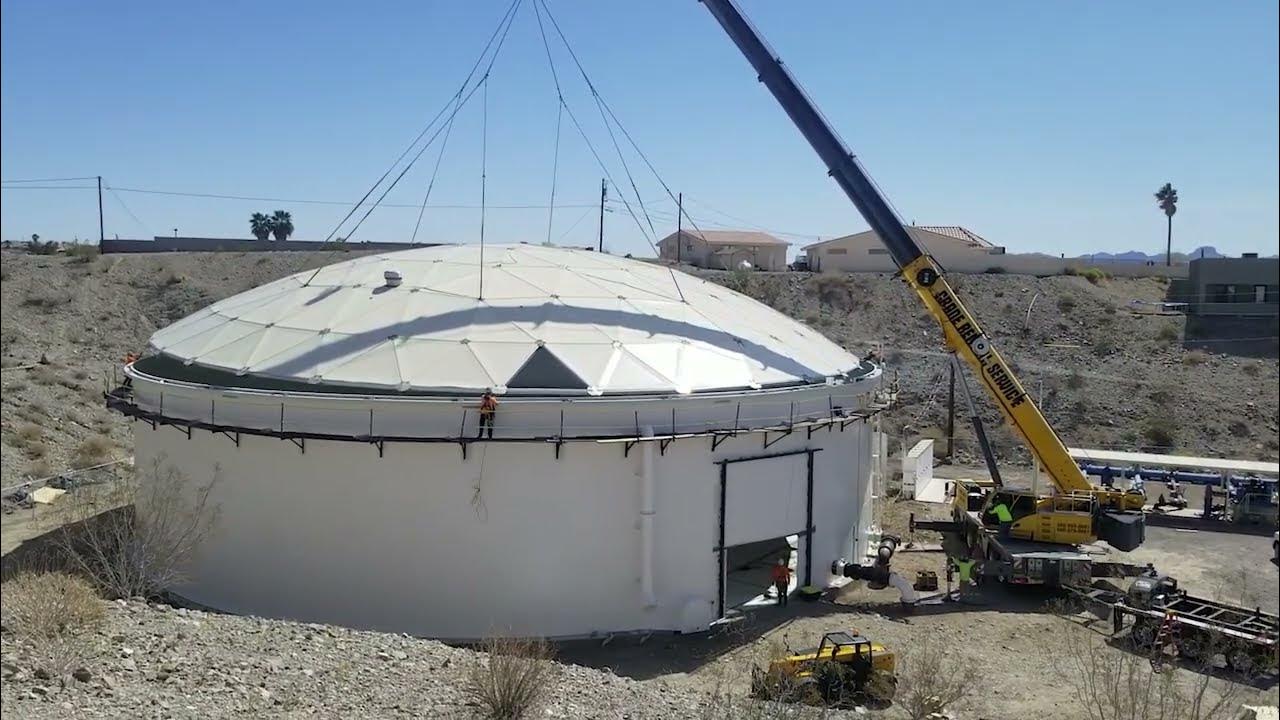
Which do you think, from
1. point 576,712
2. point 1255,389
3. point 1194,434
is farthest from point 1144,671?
point 1255,389

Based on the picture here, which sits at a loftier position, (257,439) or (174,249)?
(174,249)

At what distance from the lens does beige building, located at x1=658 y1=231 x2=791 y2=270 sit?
77188mm

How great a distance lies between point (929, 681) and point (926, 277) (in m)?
12.6

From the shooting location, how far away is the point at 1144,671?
17.7 m

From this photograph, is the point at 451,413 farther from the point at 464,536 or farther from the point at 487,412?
the point at 464,536

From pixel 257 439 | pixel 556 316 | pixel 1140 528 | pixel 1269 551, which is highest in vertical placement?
pixel 556 316

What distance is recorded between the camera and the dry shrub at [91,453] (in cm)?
3180

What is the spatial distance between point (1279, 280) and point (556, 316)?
17.5m

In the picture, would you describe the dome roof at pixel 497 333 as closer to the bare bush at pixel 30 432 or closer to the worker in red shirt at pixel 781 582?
the worker in red shirt at pixel 781 582

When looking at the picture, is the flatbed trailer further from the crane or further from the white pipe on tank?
the white pipe on tank

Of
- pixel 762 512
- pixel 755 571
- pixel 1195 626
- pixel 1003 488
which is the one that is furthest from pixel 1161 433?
pixel 762 512

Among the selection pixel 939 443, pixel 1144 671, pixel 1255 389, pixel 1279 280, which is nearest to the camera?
pixel 1279 280

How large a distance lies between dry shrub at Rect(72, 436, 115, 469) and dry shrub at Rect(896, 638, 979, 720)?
27.6 metres

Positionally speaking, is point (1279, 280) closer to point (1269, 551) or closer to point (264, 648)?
point (264, 648)
